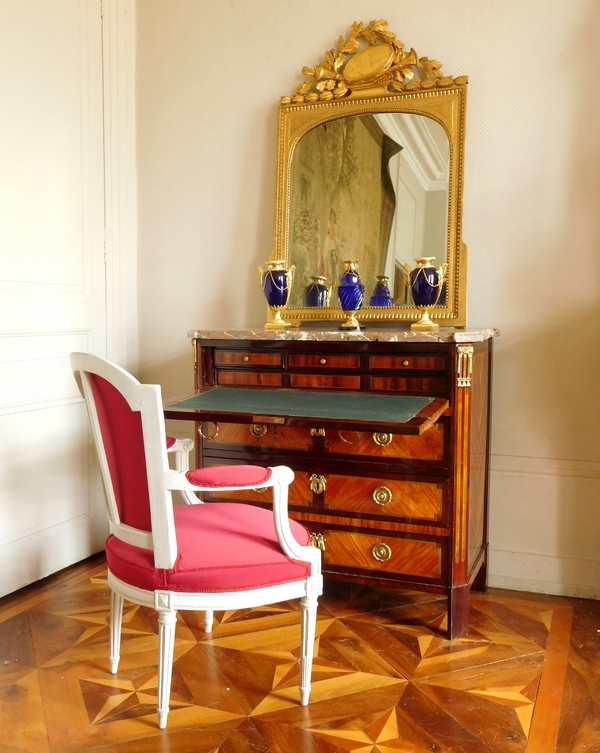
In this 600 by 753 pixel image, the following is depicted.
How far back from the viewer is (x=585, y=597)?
3051 millimetres

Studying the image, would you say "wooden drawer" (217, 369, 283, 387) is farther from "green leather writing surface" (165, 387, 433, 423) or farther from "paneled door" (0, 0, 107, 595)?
"paneled door" (0, 0, 107, 595)

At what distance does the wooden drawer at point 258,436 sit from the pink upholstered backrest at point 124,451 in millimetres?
868

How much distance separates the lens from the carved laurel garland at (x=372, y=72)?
3.11 m

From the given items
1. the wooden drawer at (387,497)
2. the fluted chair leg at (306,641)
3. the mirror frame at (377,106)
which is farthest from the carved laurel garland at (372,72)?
the fluted chair leg at (306,641)

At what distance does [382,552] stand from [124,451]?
117 centimetres

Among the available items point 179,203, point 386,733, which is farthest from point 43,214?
point 386,733

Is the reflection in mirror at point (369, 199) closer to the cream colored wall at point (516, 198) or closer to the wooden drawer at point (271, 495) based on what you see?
the cream colored wall at point (516, 198)

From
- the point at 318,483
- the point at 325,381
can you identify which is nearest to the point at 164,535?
the point at 318,483

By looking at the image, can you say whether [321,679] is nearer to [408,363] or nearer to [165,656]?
[165,656]

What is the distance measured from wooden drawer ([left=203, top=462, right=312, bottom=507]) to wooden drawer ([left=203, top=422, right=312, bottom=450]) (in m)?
0.11

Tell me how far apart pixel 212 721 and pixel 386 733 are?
0.51 metres

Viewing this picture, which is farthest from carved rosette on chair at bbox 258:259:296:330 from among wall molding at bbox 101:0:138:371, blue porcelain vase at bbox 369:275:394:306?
wall molding at bbox 101:0:138:371

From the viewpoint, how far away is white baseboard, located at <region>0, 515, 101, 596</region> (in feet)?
9.89

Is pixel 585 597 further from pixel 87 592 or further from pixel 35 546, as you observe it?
pixel 35 546
